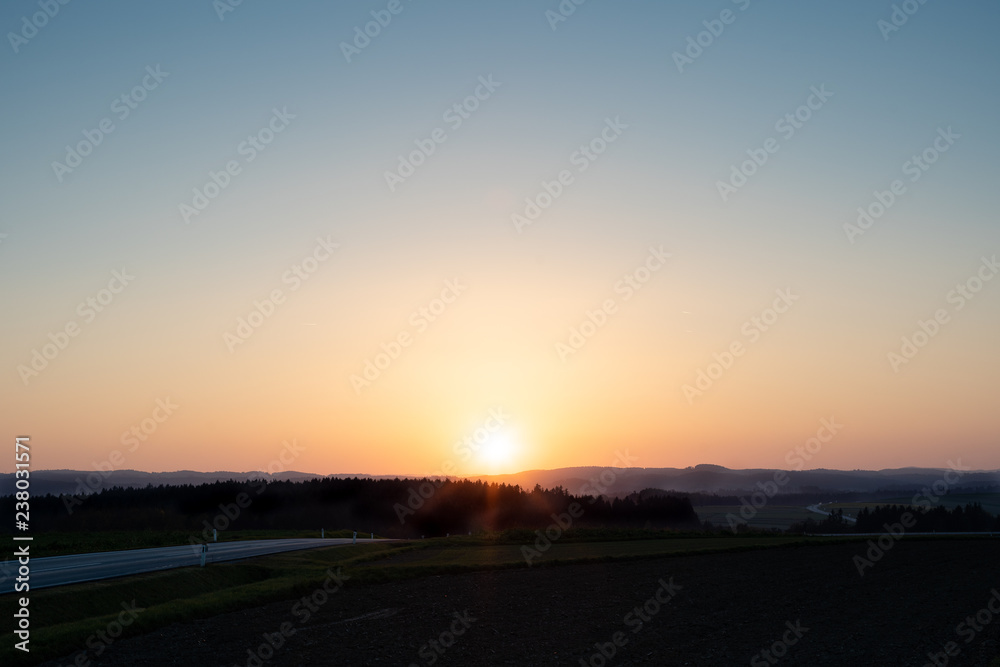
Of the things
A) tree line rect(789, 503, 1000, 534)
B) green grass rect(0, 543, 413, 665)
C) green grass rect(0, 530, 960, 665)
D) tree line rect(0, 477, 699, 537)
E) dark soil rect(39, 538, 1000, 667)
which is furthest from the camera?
tree line rect(789, 503, 1000, 534)

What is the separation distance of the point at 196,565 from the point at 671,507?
111690mm

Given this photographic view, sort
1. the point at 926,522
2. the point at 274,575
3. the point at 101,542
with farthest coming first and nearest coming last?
the point at 926,522
the point at 101,542
the point at 274,575

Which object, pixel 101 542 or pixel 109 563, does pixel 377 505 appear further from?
pixel 109 563

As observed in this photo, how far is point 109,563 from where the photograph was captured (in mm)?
31906

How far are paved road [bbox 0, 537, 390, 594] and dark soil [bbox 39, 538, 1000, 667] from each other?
633cm

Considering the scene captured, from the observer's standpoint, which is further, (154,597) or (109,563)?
(109,563)

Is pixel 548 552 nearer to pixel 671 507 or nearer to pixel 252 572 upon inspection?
pixel 252 572

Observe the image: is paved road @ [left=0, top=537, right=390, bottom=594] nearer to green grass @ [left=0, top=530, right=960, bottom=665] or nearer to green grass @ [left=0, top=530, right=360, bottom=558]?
green grass @ [left=0, top=530, right=960, bottom=665]

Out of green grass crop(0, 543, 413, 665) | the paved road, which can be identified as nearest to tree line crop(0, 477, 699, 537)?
the paved road

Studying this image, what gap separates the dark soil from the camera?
61.9 feet

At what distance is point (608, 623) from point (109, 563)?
68.1 feet

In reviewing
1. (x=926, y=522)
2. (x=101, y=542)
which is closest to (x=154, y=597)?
(x=101, y=542)

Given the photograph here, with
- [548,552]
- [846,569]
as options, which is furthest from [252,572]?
[846,569]

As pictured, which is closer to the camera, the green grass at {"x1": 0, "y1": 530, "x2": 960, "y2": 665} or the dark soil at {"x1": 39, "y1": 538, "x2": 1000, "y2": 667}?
the dark soil at {"x1": 39, "y1": 538, "x2": 1000, "y2": 667}
